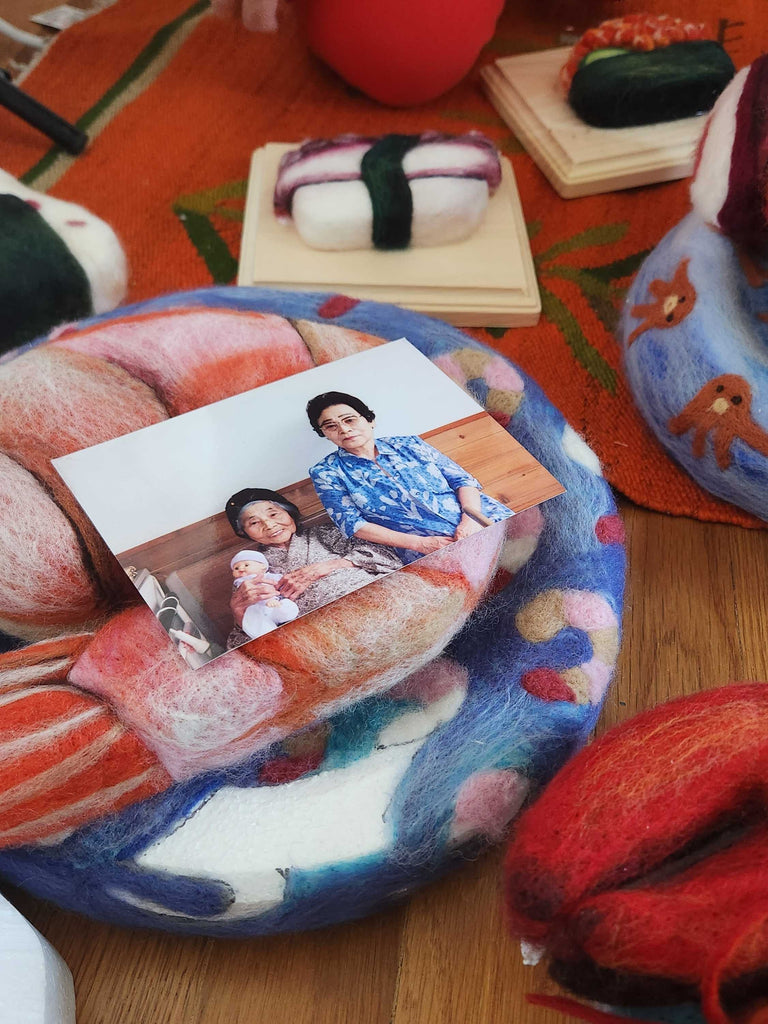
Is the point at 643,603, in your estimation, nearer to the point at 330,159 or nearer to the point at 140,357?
the point at 140,357

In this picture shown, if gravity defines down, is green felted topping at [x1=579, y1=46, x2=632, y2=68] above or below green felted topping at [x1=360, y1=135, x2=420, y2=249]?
below

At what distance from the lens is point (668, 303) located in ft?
2.52

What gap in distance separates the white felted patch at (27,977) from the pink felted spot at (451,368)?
1.48 feet

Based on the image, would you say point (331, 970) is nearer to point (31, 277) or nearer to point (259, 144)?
point (31, 277)

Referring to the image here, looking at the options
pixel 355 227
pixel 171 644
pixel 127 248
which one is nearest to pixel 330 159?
pixel 355 227

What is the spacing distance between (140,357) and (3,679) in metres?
0.24

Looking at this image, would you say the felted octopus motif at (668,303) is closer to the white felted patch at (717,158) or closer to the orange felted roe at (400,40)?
A: the white felted patch at (717,158)

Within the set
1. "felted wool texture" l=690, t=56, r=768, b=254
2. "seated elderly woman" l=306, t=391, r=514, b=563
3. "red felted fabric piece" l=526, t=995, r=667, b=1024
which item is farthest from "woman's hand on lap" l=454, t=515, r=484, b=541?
"felted wool texture" l=690, t=56, r=768, b=254

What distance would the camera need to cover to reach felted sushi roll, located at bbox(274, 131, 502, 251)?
3.10 ft

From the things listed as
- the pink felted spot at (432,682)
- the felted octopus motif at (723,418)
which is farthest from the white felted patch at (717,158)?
the pink felted spot at (432,682)

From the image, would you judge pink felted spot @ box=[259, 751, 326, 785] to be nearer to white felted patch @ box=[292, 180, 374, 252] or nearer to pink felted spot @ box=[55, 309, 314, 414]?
pink felted spot @ box=[55, 309, 314, 414]

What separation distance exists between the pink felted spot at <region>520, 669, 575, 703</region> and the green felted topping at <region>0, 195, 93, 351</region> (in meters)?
0.62

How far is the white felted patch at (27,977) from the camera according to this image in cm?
44

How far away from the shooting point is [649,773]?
394 mm
